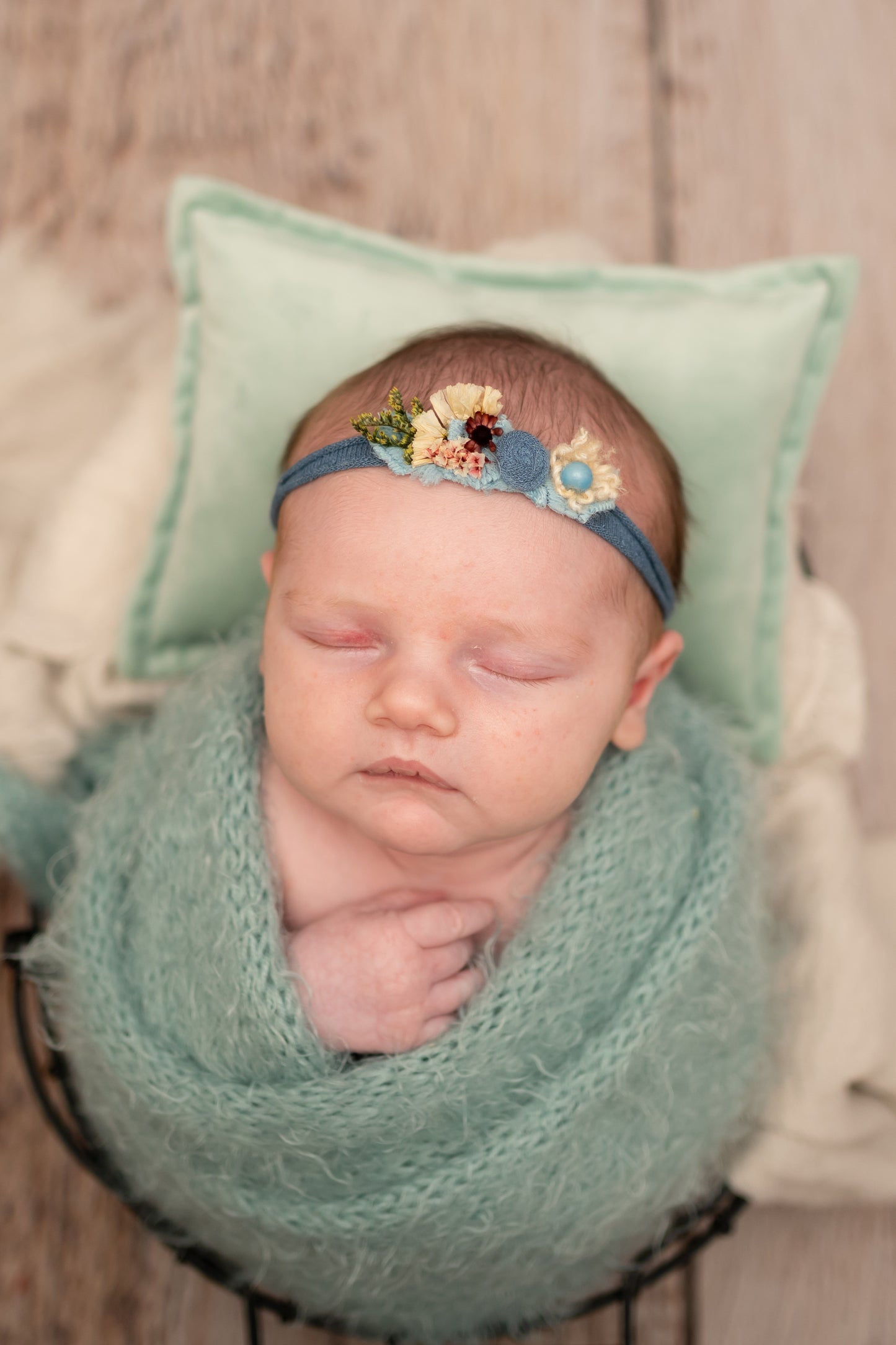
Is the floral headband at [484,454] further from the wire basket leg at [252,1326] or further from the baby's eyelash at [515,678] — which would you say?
the wire basket leg at [252,1326]

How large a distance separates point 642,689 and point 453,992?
1.16ft

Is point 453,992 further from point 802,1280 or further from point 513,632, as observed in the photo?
point 802,1280

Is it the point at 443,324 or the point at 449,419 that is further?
the point at 443,324

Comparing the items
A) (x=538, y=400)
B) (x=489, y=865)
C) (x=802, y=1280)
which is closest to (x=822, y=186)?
(x=538, y=400)

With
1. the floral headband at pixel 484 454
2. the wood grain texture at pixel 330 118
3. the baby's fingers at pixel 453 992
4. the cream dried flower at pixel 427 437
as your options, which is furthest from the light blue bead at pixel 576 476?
the wood grain texture at pixel 330 118

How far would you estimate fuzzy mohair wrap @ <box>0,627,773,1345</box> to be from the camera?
979 mm

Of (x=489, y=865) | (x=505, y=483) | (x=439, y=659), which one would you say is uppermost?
(x=505, y=483)

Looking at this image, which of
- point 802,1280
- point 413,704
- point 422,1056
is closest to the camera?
point 413,704

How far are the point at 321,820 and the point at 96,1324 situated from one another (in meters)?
0.82

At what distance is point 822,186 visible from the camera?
1.80m

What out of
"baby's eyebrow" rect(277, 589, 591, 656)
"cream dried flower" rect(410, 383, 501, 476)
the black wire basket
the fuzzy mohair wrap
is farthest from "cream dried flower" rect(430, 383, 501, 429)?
the black wire basket

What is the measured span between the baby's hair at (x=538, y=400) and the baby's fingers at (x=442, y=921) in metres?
0.39

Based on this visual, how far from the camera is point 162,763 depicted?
1171 millimetres

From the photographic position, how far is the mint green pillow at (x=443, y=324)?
123cm
